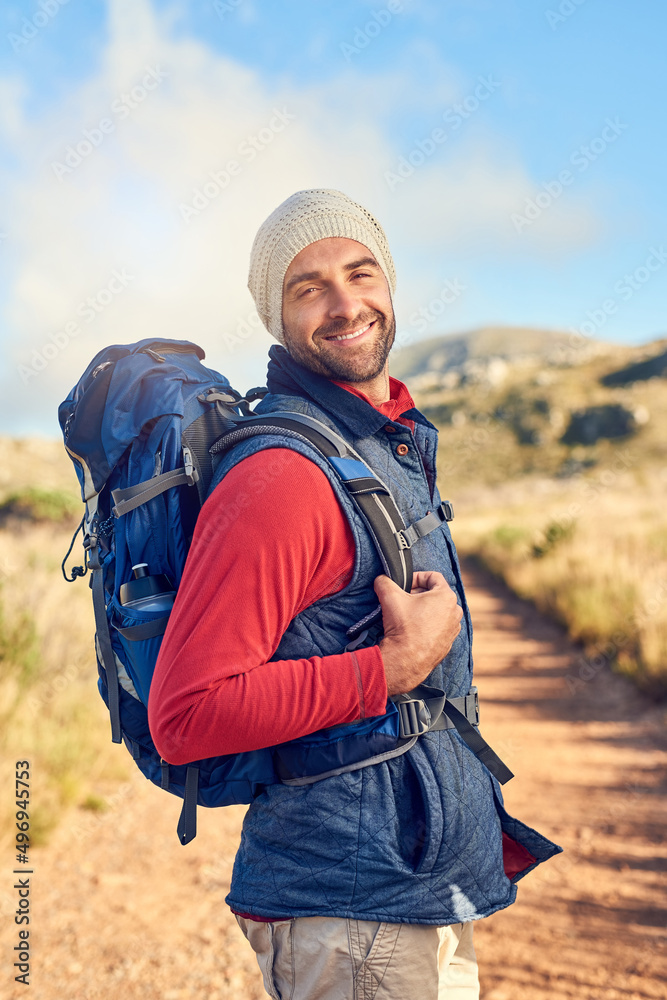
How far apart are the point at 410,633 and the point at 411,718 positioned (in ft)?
0.58

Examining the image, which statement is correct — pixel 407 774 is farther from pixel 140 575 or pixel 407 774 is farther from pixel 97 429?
pixel 97 429

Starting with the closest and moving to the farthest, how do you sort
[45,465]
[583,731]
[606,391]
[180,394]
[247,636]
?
[247,636], [180,394], [583,731], [45,465], [606,391]

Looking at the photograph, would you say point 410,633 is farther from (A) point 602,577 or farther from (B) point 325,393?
(A) point 602,577

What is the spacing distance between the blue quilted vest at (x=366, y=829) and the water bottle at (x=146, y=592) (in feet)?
0.86

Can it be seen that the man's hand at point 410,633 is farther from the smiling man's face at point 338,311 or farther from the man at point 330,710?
the smiling man's face at point 338,311

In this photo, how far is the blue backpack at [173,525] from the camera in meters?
1.38

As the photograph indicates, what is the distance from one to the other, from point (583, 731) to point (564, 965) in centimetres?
288

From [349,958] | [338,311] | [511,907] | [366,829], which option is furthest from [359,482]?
[511,907]

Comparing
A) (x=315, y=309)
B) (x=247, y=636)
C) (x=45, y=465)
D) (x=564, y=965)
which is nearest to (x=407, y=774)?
(x=247, y=636)

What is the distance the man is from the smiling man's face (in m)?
0.11

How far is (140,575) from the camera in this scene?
1512mm

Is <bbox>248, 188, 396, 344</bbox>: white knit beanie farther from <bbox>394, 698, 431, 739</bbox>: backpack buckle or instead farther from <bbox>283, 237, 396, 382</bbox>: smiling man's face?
<bbox>394, 698, 431, 739</bbox>: backpack buckle

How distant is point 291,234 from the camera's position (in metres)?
1.81

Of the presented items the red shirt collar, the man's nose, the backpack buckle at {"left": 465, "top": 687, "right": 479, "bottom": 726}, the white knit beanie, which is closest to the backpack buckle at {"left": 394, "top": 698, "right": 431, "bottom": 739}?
the backpack buckle at {"left": 465, "top": 687, "right": 479, "bottom": 726}
